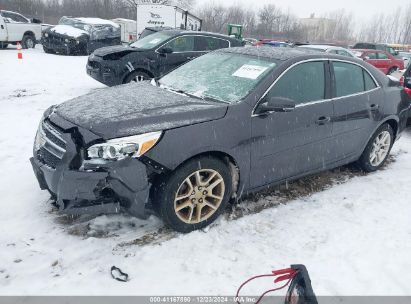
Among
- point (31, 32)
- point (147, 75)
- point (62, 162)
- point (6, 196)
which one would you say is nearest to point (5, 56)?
point (31, 32)

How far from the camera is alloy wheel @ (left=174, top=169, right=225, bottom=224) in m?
3.22

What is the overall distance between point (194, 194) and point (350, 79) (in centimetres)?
255

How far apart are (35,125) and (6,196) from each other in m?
2.64

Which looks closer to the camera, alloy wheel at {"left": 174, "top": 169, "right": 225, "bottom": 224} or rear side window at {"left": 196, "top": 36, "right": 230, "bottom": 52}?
alloy wheel at {"left": 174, "top": 169, "right": 225, "bottom": 224}

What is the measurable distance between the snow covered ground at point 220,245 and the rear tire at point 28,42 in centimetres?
1587

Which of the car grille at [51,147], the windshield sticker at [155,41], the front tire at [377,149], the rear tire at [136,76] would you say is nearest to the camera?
the car grille at [51,147]

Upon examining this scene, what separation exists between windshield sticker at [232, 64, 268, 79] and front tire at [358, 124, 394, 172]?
6.75 feet

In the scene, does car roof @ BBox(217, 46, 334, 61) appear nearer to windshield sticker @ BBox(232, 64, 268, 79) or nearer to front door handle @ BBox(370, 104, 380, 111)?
windshield sticker @ BBox(232, 64, 268, 79)

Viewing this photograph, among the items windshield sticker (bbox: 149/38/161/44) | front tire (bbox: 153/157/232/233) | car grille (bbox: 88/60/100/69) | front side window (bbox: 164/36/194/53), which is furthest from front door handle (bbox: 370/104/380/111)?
car grille (bbox: 88/60/100/69)

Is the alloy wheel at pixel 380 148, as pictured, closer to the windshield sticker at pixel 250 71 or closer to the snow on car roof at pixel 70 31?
the windshield sticker at pixel 250 71

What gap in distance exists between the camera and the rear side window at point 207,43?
9.38 metres

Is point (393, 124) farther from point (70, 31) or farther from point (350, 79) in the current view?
point (70, 31)

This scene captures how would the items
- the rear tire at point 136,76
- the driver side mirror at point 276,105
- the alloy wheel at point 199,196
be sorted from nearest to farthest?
the alloy wheel at point 199,196 → the driver side mirror at point 276,105 → the rear tire at point 136,76

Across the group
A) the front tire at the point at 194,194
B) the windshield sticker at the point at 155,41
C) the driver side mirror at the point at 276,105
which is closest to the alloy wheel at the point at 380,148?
the driver side mirror at the point at 276,105
